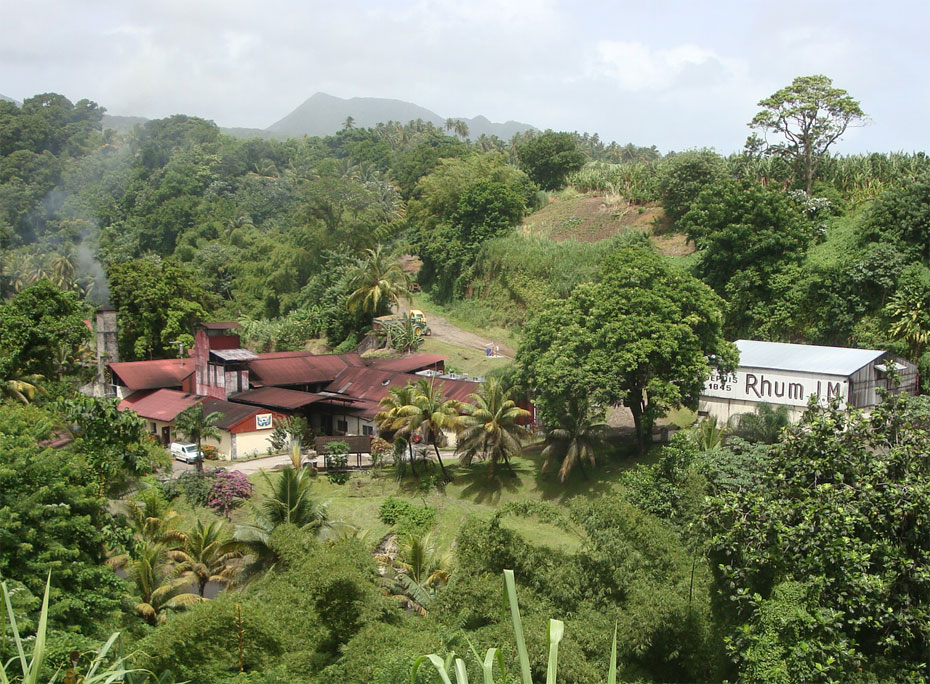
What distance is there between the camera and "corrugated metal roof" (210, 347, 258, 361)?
1304 inches

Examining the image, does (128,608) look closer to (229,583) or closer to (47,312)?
(229,583)

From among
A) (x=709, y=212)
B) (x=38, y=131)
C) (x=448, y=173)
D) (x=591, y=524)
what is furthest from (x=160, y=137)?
(x=591, y=524)

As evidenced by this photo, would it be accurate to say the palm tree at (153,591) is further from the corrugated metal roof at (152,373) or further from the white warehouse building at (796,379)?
the corrugated metal roof at (152,373)

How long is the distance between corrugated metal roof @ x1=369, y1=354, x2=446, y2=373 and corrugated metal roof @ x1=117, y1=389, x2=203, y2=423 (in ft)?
24.6

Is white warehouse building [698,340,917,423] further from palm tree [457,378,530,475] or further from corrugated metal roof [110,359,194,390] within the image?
corrugated metal roof [110,359,194,390]

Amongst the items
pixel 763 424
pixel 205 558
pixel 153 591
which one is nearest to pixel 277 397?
pixel 205 558

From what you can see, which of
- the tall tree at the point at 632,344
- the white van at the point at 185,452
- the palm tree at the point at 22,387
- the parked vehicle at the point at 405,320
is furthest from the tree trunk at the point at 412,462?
the parked vehicle at the point at 405,320

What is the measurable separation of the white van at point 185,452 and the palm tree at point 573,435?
12585mm

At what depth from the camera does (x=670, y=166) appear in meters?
41.5

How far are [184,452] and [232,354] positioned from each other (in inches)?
230

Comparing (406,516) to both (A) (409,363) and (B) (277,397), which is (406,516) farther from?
(A) (409,363)

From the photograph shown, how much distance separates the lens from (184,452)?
2873 centimetres

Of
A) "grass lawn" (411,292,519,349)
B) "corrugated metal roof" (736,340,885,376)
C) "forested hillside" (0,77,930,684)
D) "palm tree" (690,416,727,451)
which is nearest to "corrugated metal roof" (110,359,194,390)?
"forested hillside" (0,77,930,684)

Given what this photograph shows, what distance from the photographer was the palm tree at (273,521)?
18.6 m
